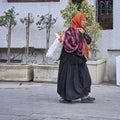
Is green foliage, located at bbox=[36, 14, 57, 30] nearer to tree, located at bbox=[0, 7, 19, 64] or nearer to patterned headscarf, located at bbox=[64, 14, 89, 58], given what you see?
tree, located at bbox=[0, 7, 19, 64]

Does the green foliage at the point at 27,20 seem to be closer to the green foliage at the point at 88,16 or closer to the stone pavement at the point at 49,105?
the green foliage at the point at 88,16

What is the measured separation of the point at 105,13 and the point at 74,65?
13.5ft

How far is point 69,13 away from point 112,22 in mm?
1298

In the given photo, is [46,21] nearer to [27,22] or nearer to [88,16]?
[27,22]

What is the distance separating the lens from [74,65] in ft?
30.9

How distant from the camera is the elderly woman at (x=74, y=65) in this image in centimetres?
930

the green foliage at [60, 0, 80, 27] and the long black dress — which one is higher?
the green foliage at [60, 0, 80, 27]

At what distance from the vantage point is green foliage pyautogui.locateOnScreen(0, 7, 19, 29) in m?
13.0

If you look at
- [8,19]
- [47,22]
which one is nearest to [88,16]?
[47,22]

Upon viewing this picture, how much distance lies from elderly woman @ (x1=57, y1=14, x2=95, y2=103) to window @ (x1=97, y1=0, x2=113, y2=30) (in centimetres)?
369

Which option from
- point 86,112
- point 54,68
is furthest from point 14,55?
point 86,112

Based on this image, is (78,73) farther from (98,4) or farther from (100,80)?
(98,4)

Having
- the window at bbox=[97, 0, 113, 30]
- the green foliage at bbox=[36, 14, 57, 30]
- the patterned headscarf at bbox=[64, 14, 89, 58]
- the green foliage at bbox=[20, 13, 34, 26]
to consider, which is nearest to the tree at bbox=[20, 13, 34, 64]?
the green foliage at bbox=[20, 13, 34, 26]

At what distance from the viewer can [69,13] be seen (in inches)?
489
